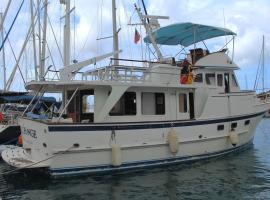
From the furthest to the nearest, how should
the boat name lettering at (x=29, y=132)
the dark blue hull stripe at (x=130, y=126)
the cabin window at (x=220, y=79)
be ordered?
the cabin window at (x=220, y=79) < the boat name lettering at (x=29, y=132) < the dark blue hull stripe at (x=130, y=126)

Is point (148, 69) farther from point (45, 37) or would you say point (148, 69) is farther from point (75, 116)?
point (45, 37)

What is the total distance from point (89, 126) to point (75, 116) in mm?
2004

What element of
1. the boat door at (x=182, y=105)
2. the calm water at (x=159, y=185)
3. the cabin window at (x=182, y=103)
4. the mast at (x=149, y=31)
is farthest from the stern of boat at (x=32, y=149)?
the mast at (x=149, y=31)

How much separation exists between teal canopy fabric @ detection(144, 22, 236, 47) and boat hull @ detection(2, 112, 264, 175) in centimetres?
417

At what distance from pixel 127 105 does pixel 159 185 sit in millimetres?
3412

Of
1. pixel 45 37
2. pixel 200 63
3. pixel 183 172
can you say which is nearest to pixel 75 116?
pixel 183 172

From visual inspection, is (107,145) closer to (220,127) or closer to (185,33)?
(220,127)

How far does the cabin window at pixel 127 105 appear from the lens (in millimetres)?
13899

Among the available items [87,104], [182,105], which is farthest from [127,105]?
[182,105]

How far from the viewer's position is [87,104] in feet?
45.8

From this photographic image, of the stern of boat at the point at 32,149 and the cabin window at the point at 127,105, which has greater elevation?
the cabin window at the point at 127,105

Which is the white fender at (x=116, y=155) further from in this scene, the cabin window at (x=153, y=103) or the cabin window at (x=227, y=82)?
the cabin window at (x=227, y=82)

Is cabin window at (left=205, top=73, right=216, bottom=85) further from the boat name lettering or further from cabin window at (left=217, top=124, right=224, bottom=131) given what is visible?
the boat name lettering

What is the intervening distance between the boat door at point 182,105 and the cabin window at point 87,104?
127 inches
